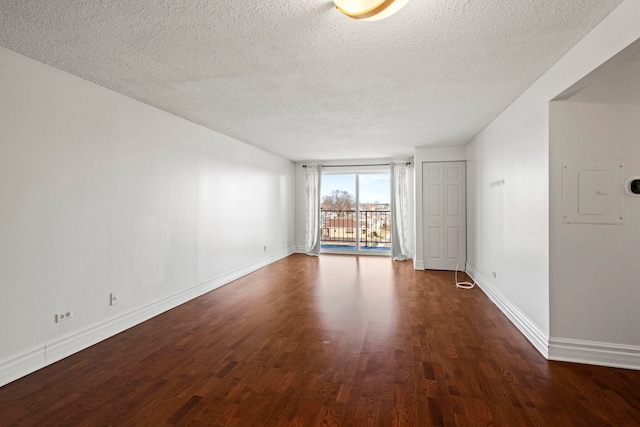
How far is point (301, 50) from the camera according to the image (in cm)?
217

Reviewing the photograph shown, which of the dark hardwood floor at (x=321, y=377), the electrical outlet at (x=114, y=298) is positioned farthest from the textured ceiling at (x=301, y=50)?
the dark hardwood floor at (x=321, y=377)

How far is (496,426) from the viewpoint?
69.1 inches

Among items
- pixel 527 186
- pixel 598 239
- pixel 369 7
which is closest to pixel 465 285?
pixel 527 186

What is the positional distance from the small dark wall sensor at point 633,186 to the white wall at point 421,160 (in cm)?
341

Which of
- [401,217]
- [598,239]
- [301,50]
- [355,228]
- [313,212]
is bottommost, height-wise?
[355,228]

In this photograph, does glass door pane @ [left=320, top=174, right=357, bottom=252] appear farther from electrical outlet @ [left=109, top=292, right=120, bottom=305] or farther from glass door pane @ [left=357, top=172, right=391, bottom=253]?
electrical outlet @ [left=109, top=292, right=120, bottom=305]

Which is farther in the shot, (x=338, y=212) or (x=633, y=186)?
(x=338, y=212)

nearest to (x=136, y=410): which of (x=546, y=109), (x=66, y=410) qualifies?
(x=66, y=410)

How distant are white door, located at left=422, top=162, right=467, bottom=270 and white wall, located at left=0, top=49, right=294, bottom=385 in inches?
154

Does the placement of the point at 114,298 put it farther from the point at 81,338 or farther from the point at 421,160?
the point at 421,160

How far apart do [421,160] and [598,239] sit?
3.68 metres

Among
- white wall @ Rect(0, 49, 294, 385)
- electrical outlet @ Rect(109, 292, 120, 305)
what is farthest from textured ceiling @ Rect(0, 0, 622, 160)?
electrical outlet @ Rect(109, 292, 120, 305)

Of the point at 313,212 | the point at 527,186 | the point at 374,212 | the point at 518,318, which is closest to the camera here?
the point at 527,186

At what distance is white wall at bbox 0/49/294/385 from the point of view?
88.4 inches
